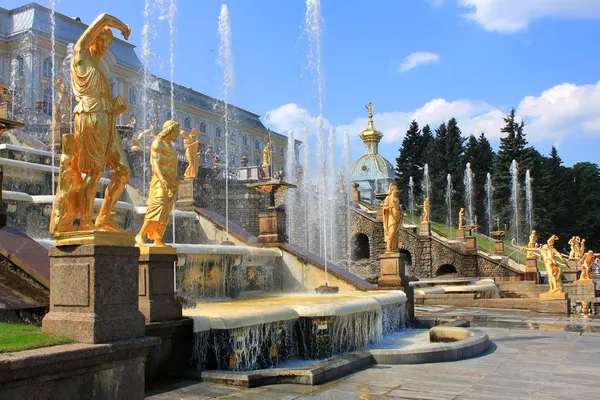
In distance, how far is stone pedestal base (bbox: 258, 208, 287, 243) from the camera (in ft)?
55.9

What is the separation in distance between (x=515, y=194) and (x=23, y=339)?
64.5 metres

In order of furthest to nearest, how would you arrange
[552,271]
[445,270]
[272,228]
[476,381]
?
[445,270] < [552,271] < [272,228] < [476,381]

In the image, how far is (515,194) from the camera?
2559 inches

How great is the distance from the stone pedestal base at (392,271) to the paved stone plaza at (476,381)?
4026mm

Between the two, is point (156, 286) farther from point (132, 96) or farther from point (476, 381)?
point (132, 96)

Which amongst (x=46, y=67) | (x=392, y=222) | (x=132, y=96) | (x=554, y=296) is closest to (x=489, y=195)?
(x=132, y=96)

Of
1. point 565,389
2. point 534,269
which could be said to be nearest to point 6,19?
point 534,269

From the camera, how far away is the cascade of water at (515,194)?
63800mm

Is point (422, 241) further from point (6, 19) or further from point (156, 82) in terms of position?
point (6, 19)

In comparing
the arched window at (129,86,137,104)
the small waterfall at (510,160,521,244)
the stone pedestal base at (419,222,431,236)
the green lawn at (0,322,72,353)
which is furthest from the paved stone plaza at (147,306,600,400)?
the arched window at (129,86,137,104)

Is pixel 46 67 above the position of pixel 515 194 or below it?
above

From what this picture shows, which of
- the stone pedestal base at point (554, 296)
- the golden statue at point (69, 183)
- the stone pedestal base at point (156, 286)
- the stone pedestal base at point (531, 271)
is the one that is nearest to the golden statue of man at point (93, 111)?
the golden statue at point (69, 183)

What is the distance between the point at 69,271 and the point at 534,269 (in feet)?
109

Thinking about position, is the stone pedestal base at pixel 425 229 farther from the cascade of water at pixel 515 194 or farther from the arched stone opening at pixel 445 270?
the cascade of water at pixel 515 194
